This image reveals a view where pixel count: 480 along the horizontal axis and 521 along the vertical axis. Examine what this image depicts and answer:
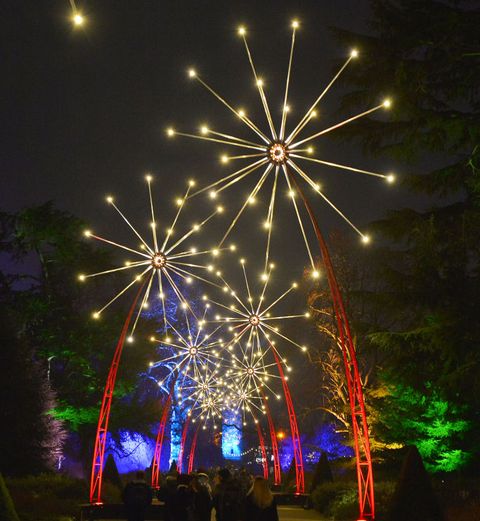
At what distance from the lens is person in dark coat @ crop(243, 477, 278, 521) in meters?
8.64

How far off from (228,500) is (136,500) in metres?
2.41

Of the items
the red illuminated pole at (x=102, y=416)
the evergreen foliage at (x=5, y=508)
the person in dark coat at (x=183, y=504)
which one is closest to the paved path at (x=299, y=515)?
the red illuminated pole at (x=102, y=416)

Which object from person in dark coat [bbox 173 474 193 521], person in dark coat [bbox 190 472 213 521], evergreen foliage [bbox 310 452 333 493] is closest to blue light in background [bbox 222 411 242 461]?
evergreen foliage [bbox 310 452 333 493]

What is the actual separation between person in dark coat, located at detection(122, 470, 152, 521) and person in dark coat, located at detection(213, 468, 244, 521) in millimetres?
1979

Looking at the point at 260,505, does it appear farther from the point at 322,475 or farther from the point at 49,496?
the point at 322,475

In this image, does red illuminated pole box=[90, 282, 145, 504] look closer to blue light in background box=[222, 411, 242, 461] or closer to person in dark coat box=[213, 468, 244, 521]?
person in dark coat box=[213, 468, 244, 521]

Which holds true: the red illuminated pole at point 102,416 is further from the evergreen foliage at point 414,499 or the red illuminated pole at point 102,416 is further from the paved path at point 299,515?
the evergreen foliage at point 414,499

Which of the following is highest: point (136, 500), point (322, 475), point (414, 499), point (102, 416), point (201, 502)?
point (102, 416)

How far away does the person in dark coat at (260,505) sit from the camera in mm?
8641

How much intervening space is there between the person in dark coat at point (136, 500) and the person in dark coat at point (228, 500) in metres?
1.98

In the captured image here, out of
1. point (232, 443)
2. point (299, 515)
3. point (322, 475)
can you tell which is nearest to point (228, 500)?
point (299, 515)

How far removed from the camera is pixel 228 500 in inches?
426

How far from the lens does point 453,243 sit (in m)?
15.6

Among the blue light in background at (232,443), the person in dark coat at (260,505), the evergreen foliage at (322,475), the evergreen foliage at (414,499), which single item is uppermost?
the blue light in background at (232,443)
